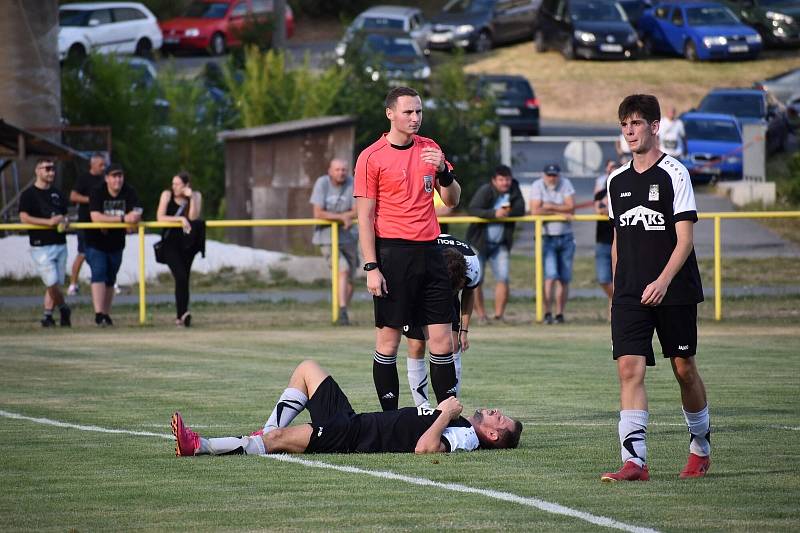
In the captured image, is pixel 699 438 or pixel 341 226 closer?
pixel 699 438

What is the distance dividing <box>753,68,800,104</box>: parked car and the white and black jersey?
116 ft

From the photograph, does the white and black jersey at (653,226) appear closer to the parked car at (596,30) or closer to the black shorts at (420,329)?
the black shorts at (420,329)

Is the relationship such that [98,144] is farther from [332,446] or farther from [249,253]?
[332,446]

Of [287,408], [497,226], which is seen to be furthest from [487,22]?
[287,408]

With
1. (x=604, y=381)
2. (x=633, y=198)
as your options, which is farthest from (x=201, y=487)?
(x=604, y=381)

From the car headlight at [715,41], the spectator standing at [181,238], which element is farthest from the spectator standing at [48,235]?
the car headlight at [715,41]

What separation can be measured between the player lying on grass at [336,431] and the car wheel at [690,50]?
44.3m

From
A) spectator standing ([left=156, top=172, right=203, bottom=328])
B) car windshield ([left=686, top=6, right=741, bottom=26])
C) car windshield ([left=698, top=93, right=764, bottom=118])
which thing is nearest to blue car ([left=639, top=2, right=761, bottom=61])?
car windshield ([left=686, top=6, right=741, bottom=26])

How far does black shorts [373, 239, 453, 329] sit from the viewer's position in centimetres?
979

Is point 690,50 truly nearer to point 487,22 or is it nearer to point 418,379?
point 487,22

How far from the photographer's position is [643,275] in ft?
26.7

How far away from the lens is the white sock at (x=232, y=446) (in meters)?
8.98

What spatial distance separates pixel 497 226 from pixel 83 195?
18.7ft

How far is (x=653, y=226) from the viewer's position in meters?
8.12
